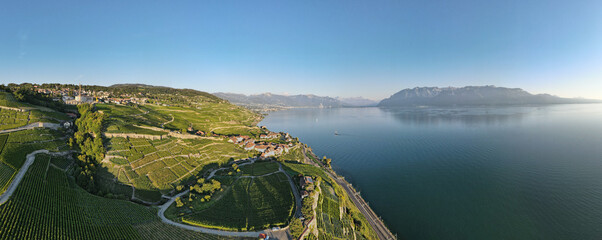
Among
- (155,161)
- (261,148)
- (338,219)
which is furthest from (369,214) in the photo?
(155,161)

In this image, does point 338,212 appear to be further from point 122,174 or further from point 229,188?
point 122,174

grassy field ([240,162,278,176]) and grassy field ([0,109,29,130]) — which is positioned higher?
grassy field ([0,109,29,130])

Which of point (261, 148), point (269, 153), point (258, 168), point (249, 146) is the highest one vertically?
point (249, 146)

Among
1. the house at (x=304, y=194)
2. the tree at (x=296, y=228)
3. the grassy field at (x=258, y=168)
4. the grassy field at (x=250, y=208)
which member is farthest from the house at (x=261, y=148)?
the tree at (x=296, y=228)

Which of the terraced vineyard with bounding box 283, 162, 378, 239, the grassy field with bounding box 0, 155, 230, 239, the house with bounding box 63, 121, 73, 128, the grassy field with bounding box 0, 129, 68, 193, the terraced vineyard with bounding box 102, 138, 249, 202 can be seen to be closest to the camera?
the grassy field with bounding box 0, 155, 230, 239

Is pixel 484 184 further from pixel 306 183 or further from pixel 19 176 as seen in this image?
pixel 19 176

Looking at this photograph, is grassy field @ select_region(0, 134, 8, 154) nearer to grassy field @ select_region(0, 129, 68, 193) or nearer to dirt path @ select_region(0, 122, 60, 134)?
grassy field @ select_region(0, 129, 68, 193)

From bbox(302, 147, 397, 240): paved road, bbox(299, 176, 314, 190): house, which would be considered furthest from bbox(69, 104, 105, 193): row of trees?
bbox(302, 147, 397, 240): paved road
